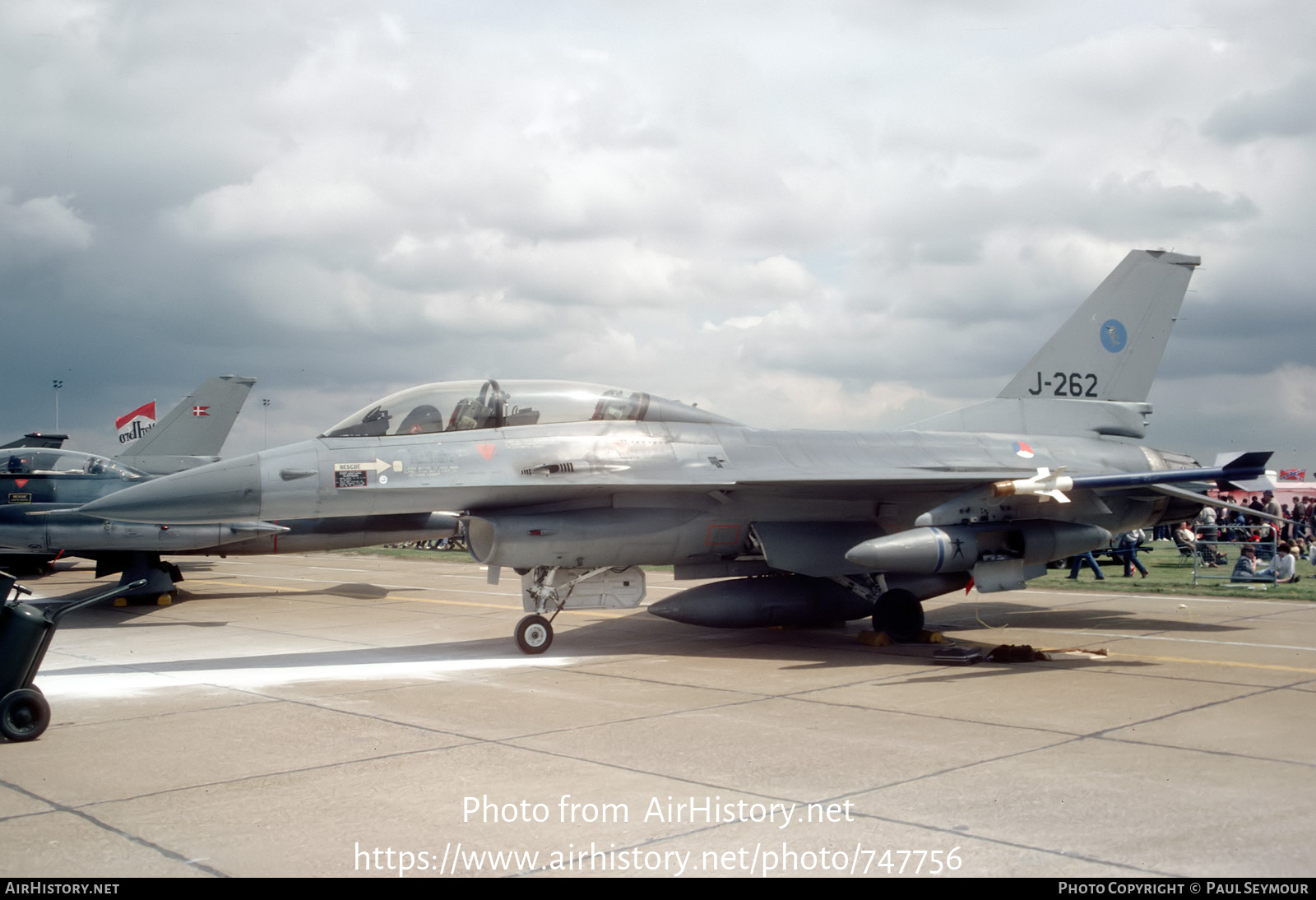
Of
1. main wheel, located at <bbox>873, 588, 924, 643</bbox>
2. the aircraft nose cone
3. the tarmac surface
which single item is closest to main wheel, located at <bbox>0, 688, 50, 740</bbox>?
the tarmac surface

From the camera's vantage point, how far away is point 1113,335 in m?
14.2

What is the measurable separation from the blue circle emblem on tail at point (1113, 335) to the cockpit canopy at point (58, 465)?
15.4 metres

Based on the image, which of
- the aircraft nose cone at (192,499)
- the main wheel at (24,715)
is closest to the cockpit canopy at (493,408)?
the aircraft nose cone at (192,499)

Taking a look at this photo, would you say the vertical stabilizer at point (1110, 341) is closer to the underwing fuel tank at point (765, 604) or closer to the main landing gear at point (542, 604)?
the underwing fuel tank at point (765, 604)

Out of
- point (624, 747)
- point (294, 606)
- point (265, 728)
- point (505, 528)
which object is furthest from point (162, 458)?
point (624, 747)

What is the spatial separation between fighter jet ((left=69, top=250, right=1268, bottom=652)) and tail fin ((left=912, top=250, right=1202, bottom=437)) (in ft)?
4.33

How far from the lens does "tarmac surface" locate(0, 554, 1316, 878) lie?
14.2ft

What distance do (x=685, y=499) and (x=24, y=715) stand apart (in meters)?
6.31

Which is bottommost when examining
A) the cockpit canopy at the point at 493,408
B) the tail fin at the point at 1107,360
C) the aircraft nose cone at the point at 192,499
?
the aircraft nose cone at the point at 192,499

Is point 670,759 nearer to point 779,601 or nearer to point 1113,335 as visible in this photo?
point 779,601

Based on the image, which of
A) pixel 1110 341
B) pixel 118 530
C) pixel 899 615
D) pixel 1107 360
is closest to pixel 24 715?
pixel 899 615

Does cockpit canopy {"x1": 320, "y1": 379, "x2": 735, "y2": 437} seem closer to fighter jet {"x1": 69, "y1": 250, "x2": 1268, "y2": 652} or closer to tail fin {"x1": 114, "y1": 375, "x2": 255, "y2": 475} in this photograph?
fighter jet {"x1": 69, "y1": 250, "x2": 1268, "y2": 652}

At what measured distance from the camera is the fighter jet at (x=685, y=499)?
9680 millimetres

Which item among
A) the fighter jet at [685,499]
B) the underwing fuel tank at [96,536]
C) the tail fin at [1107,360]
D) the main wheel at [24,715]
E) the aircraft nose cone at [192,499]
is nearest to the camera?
the main wheel at [24,715]
